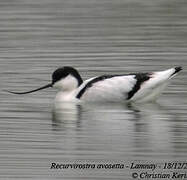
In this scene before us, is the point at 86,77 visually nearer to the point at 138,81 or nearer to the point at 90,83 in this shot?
the point at 90,83

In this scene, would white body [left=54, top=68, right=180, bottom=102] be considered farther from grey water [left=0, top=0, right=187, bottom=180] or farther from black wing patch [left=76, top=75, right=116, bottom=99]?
grey water [left=0, top=0, right=187, bottom=180]

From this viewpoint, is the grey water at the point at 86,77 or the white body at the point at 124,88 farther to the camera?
the white body at the point at 124,88

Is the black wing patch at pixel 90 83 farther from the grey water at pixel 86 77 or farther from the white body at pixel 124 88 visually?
the grey water at pixel 86 77

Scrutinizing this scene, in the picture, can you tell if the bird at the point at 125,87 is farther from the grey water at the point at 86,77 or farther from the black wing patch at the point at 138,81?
the grey water at the point at 86,77

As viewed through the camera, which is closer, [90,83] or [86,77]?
[90,83]

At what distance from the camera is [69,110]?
17.2m

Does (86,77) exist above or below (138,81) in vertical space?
below

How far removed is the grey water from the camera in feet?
45.6

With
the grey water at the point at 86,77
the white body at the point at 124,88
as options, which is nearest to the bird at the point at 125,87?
the white body at the point at 124,88

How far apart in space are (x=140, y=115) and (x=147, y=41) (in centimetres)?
509

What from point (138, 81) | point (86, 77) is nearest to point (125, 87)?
point (138, 81)

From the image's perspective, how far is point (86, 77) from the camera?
738 inches

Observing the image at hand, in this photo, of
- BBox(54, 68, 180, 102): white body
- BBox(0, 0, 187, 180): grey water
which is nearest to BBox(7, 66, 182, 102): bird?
BBox(54, 68, 180, 102): white body

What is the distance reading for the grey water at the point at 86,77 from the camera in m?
13.9
